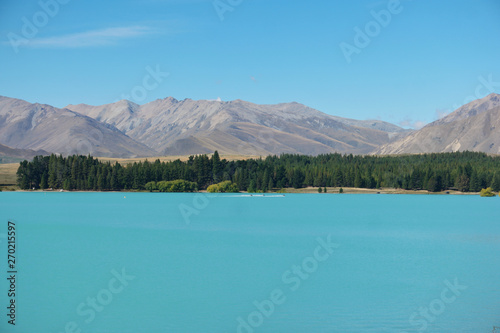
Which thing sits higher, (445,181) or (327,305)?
(445,181)

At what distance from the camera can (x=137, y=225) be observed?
220 ft

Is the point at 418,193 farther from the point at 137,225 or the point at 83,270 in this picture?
the point at 83,270

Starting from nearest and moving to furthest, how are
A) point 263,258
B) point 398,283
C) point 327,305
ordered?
point 327,305
point 398,283
point 263,258

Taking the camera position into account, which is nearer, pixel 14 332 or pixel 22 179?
pixel 14 332

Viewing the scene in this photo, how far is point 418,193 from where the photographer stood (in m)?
161

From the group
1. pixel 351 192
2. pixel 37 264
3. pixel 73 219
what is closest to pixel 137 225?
pixel 73 219

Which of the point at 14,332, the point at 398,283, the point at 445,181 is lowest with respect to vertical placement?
the point at 14,332

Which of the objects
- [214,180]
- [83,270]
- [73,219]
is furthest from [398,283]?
[214,180]

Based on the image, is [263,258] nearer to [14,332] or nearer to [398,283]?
[398,283]

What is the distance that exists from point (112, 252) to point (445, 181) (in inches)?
5317

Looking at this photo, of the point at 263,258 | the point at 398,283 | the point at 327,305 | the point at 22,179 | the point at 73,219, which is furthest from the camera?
the point at 22,179

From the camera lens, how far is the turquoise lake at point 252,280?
26125 millimetres

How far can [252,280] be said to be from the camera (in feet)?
114

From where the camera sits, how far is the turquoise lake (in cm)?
2612
